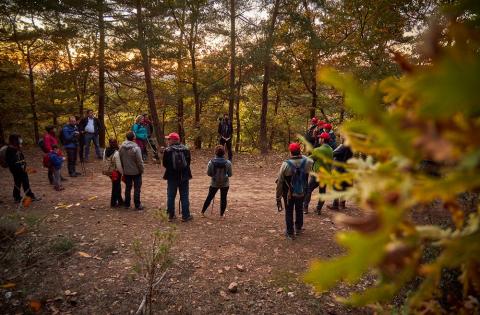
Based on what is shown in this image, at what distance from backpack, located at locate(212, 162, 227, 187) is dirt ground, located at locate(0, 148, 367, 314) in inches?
39.6

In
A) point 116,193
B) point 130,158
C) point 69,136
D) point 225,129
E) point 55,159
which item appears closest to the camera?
point 130,158

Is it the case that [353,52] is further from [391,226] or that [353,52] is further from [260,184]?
[391,226]

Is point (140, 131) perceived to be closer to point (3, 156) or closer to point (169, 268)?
point (3, 156)

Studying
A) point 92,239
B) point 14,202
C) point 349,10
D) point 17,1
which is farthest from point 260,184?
point 17,1

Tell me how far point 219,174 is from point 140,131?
6781mm

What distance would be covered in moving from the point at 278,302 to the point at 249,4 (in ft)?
47.5

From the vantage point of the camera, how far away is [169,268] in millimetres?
5113

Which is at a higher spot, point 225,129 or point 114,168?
point 225,129

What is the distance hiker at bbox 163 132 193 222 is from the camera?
6.71 meters

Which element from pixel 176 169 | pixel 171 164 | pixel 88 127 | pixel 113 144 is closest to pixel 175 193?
pixel 176 169

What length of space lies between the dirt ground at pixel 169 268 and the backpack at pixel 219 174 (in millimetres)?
1005

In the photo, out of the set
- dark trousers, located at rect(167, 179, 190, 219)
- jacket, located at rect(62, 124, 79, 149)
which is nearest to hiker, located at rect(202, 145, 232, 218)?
dark trousers, located at rect(167, 179, 190, 219)

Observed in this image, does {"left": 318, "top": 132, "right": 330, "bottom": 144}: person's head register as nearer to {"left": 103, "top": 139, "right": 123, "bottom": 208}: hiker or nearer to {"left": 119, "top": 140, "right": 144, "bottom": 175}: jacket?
{"left": 119, "top": 140, "right": 144, "bottom": 175}: jacket

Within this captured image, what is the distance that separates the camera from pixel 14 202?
8.02m
